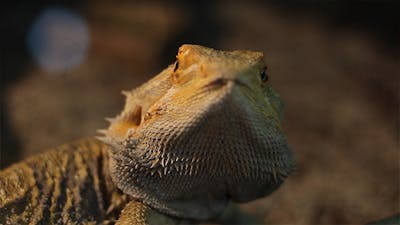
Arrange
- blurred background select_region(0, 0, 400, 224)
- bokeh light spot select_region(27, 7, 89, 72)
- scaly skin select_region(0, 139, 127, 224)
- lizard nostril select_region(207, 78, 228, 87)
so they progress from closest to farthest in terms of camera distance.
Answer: lizard nostril select_region(207, 78, 228, 87)
scaly skin select_region(0, 139, 127, 224)
blurred background select_region(0, 0, 400, 224)
bokeh light spot select_region(27, 7, 89, 72)

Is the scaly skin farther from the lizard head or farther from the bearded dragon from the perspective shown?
the lizard head

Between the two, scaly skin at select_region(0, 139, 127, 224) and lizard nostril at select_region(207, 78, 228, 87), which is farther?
scaly skin at select_region(0, 139, 127, 224)

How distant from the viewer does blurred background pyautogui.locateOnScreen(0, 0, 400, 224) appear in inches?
169

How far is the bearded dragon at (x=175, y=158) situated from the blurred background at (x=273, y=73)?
1.43 m

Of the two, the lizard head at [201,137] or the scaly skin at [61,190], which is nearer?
the lizard head at [201,137]

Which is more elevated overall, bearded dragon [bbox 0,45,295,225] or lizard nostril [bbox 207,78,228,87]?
lizard nostril [bbox 207,78,228,87]

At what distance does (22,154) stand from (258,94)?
9.40ft

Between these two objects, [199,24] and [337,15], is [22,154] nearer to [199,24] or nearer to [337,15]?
[199,24]

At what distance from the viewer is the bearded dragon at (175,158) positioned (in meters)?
2.02

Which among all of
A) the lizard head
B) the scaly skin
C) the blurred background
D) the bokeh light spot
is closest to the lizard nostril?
the lizard head

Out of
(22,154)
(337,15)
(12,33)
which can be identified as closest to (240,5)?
(337,15)

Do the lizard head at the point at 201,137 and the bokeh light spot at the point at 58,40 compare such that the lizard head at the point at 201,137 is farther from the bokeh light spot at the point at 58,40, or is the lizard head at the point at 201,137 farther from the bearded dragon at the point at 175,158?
the bokeh light spot at the point at 58,40

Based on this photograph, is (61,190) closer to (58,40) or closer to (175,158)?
(175,158)

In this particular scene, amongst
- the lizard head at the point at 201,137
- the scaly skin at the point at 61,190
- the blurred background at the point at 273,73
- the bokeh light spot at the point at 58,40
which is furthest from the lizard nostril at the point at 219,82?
the bokeh light spot at the point at 58,40
